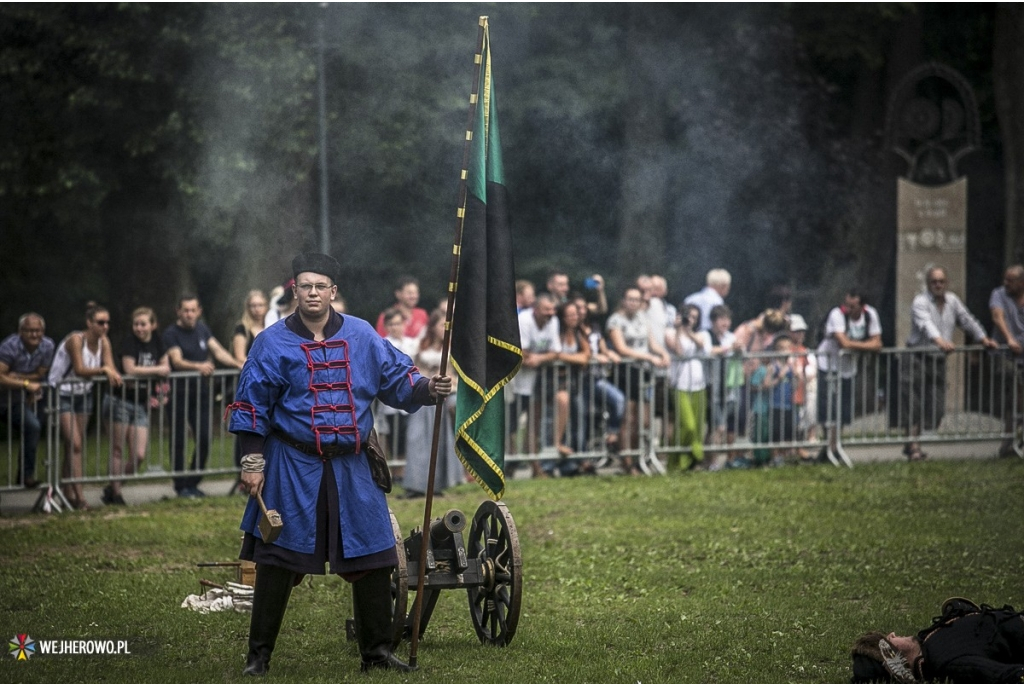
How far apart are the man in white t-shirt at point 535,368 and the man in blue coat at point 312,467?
5984 mm

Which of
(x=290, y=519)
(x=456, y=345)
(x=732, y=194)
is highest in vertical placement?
(x=732, y=194)

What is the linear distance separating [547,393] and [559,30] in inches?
202

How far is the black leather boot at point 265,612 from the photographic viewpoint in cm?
582

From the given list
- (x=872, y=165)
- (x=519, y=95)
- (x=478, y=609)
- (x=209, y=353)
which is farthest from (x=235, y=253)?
(x=478, y=609)

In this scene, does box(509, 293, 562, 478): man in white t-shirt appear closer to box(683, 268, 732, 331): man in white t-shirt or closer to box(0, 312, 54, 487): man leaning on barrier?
box(683, 268, 732, 331): man in white t-shirt

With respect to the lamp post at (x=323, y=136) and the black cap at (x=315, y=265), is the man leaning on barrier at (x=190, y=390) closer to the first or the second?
the lamp post at (x=323, y=136)

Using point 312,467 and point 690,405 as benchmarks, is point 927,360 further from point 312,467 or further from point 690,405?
point 312,467

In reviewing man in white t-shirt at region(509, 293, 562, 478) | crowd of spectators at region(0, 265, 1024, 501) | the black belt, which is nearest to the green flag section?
the black belt

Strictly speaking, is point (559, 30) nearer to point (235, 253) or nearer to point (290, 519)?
point (235, 253)

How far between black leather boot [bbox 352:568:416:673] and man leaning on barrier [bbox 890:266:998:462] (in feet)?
25.6

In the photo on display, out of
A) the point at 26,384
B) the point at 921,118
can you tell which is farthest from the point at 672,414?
the point at 921,118

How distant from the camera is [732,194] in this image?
19.1m

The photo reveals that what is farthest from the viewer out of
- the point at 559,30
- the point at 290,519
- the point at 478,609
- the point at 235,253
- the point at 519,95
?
the point at 235,253

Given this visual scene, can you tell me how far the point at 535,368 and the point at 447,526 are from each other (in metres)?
5.85
